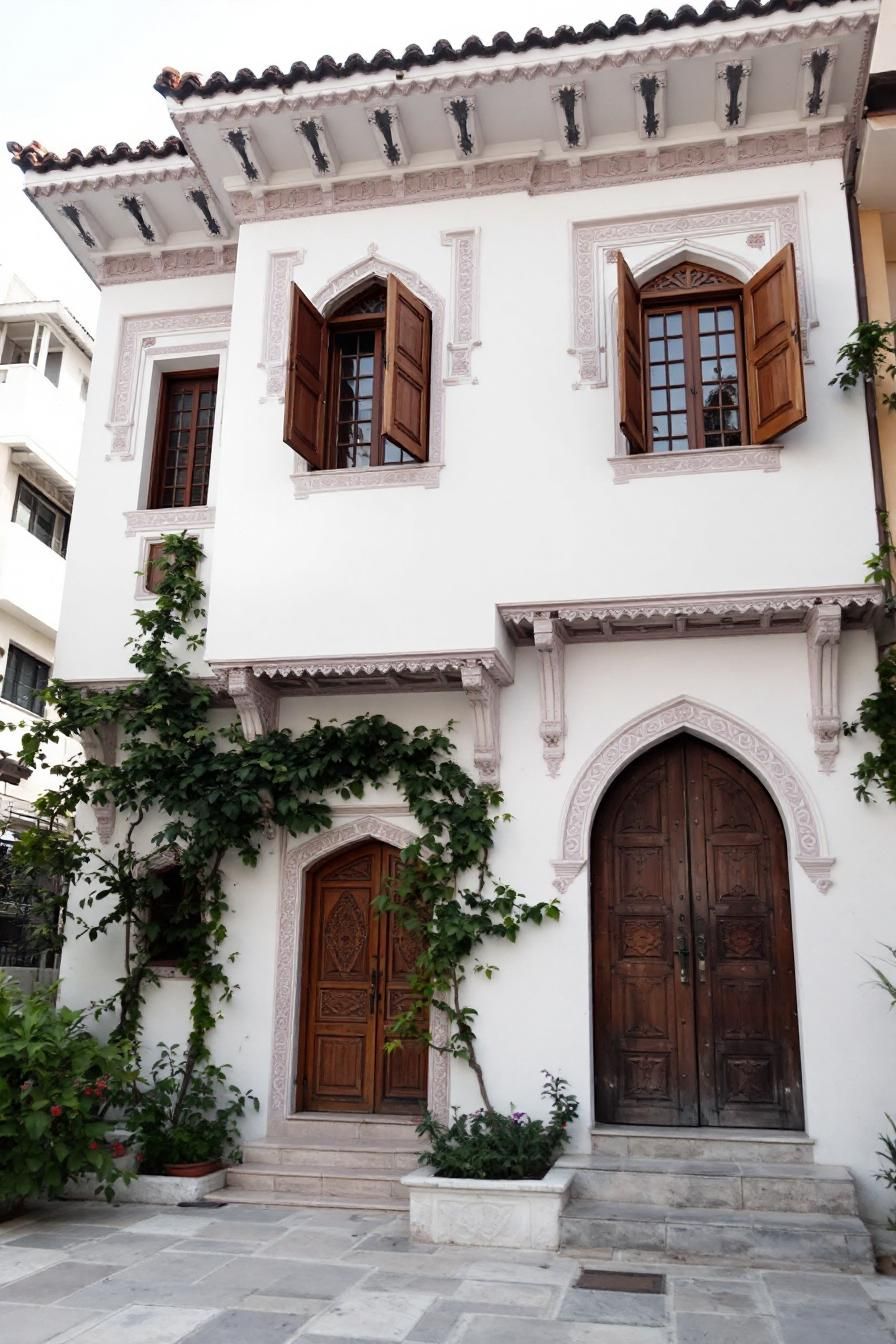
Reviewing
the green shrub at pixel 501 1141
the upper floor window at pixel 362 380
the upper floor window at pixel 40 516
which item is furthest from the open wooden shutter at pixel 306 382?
the upper floor window at pixel 40 516

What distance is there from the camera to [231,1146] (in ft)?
27.9

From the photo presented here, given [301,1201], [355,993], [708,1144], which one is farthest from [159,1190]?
[708,1144]

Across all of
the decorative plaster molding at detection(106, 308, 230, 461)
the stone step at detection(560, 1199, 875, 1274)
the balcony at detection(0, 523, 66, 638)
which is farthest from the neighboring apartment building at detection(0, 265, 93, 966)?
the stone step at detection(560, 1199, 875, 1274)

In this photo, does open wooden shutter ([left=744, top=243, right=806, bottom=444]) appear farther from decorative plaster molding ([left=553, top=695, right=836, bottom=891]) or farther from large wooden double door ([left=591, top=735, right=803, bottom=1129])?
large wooden double door ([left=591, top=735, right=803, bottom=1129])

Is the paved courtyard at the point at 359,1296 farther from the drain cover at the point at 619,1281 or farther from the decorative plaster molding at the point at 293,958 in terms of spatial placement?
the decorative plaster molding at the point at 293,958

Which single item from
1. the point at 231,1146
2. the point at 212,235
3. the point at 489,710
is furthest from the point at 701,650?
the point at 212,235

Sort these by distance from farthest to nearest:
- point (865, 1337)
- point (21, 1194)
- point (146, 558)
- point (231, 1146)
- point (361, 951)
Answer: point (146, 558) → point (361, 951) → point (231, 1146) → point (21, 1194) → point (865, 1337)

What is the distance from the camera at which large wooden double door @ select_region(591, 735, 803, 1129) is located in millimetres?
8055

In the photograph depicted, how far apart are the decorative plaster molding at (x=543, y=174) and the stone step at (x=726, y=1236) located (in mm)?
7602

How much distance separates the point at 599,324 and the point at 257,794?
4583 millimetres

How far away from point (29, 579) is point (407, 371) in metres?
12.1

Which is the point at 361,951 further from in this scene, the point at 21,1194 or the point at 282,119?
the point at 282,119

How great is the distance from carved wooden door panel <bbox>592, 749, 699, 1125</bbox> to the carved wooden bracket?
2.81 meters

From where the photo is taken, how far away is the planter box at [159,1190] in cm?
787
